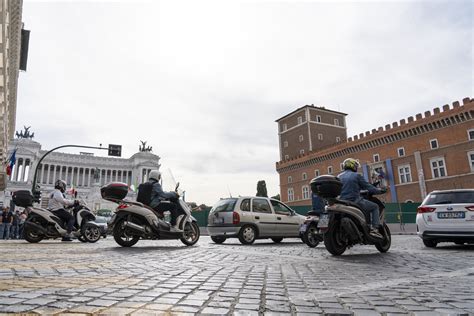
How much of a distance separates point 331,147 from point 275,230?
41.5 m

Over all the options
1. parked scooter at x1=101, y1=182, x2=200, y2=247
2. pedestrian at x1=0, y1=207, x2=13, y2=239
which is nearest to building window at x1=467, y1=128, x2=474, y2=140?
parked scooter at x1=101, y1=182, x2=200, y2=247

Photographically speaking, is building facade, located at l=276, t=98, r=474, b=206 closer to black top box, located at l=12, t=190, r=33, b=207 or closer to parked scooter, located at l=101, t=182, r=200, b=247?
parked scooter, located at l=101, t=182, r=200, b=247

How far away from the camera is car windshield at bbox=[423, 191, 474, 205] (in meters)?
8.05

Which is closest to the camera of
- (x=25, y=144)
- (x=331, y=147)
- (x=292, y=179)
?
(x=331, y=147)

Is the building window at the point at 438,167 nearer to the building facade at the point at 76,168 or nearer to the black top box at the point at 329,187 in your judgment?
the black top box at the point at 329,187

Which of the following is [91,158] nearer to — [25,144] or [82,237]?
[25,144]

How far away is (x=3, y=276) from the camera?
3193 mm

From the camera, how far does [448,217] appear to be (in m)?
7.93

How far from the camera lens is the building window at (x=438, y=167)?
3709 centimetres

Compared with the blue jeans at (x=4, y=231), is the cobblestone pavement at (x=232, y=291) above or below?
below

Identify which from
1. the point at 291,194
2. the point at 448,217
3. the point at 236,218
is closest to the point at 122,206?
the point at 236,218

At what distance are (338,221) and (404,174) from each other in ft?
131

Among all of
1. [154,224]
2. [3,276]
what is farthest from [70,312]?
[154,224]

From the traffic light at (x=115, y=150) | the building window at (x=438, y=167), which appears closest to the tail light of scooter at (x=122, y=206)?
the traffic light at (x=115, y=150)
